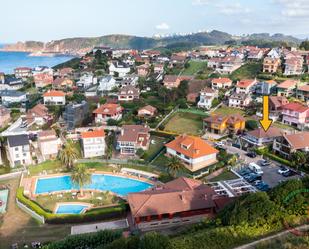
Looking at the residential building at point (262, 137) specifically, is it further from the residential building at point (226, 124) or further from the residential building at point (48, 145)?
the residential building at point (48, 145)

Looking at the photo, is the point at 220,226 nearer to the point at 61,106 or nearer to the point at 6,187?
the point at 6,187

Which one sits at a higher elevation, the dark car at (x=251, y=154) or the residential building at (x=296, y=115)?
the residential building at (x=296, y=115)

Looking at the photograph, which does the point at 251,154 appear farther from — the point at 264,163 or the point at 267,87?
the point at 267,87

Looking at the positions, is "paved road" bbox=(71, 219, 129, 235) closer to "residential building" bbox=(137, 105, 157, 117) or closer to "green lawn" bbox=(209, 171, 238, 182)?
A: "green lawn" bbox=(209, 171, 238, 182)

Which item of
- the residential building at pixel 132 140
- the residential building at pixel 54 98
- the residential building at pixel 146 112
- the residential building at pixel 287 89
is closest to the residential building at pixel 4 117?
the residential building at pixel 54 98

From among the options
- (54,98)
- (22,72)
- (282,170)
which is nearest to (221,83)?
(282,170)

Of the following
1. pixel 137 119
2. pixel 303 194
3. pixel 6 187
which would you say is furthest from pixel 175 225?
pixel 137 119
